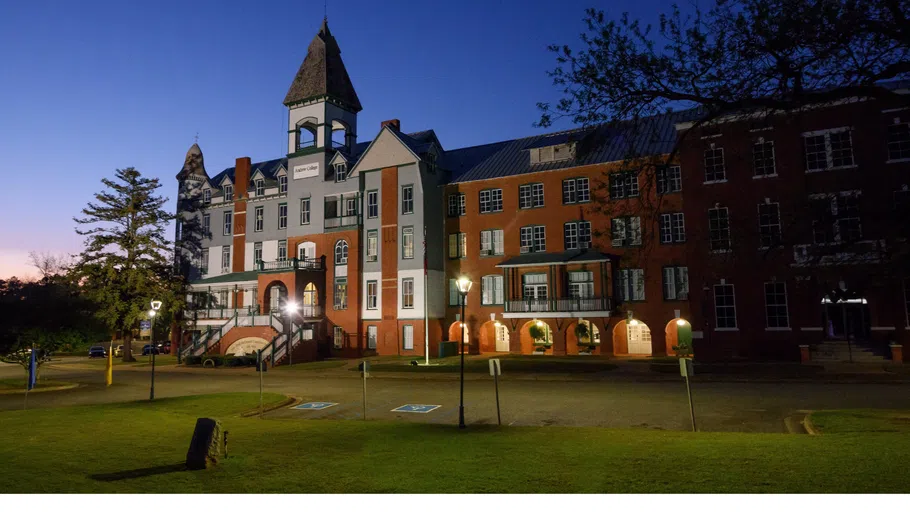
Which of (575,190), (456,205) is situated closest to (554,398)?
(575,190)

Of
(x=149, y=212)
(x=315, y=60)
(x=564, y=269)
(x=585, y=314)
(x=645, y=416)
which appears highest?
(x=315, y=60)

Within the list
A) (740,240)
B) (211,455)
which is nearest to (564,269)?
(740,240)

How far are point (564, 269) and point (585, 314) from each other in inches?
134

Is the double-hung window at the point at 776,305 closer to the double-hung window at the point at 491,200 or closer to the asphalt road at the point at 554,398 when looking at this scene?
the asphalt road at the point at 554,398

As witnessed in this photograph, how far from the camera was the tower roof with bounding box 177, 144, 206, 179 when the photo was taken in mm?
57719

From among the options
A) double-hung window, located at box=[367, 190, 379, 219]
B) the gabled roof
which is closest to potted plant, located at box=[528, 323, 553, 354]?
the gabled roof

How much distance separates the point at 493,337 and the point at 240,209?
26.4 metres

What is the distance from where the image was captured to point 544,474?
8.80 meters

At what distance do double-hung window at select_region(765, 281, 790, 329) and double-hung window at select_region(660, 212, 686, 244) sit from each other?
6.97m

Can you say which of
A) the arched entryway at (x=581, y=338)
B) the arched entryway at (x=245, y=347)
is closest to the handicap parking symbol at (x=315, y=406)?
the arched entryway at (x=581, y=338)

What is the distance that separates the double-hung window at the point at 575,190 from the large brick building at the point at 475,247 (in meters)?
0.09

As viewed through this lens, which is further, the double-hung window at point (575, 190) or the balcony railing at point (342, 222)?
the balcony railing at point (342, 222)

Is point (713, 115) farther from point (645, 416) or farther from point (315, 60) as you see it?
point (315, 60)

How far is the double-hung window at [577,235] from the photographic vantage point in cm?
4109
